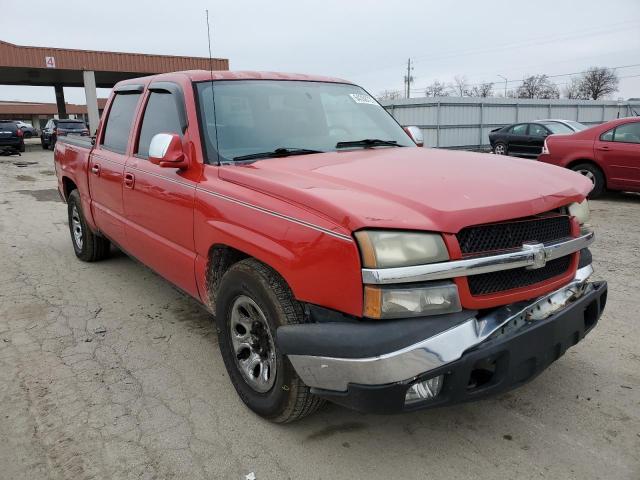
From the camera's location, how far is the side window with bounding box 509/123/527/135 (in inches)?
634

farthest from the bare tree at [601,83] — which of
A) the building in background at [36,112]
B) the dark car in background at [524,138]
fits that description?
the building in background at [36,112]

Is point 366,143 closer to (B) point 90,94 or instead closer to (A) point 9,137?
(A) point 9,137

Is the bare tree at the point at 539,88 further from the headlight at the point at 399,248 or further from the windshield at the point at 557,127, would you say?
the headlight at the point at 399,248

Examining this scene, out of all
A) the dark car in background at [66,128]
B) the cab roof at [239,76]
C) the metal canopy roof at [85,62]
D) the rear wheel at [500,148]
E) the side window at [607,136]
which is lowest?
the rear wheel at [500,148]

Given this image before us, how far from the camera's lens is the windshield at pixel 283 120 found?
316cm

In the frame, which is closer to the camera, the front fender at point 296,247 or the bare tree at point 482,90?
the front fender at point 296,247

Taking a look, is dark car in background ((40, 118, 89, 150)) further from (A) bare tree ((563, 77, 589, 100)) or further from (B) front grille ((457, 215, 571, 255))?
(A) bare tree ((563, 77, 589, 100))

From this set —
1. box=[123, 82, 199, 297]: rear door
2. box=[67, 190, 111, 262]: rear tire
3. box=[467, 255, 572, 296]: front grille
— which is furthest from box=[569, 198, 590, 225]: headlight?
box=[67, 190, 111, 262]: rear tire

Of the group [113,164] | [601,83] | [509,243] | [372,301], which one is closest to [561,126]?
[113,164]

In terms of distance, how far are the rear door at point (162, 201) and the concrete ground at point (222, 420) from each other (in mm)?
558

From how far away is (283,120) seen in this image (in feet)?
11.1

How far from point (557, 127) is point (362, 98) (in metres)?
13.3

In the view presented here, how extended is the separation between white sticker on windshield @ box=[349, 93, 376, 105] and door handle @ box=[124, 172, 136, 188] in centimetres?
178

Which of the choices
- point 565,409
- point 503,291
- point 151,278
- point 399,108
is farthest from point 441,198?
point 399,108
